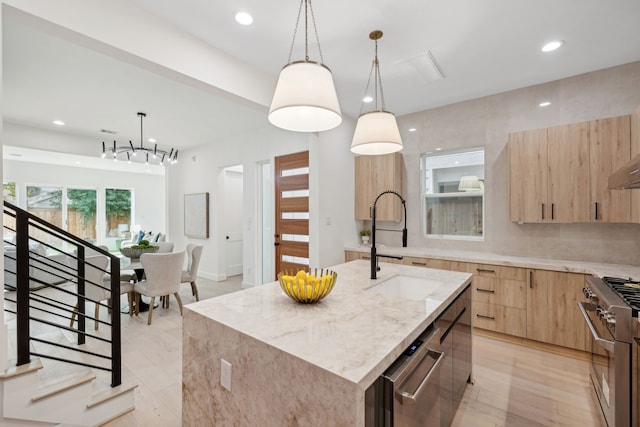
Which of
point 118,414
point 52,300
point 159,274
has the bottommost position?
point 118,414

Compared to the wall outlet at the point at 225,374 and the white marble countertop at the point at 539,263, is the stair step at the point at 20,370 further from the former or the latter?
the white marble countertop at the point at 539,263

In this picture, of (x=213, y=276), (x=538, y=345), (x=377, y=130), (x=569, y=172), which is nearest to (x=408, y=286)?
(x=377, y=130)

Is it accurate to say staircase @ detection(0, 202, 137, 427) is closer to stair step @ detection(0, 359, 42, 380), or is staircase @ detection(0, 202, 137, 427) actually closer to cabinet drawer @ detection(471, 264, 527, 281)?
stair step @ detection(0, 359, 42, 380)

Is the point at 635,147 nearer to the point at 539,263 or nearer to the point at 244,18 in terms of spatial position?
the point at 539,263

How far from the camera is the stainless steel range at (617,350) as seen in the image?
1.52 meters

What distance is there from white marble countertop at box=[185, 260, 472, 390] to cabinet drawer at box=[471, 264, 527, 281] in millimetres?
1498

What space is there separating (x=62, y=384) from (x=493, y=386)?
3.06 m

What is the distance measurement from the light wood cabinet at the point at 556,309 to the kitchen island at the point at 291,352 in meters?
1.76

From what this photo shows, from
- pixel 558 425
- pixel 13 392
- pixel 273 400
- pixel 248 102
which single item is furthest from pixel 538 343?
pixel 13 392

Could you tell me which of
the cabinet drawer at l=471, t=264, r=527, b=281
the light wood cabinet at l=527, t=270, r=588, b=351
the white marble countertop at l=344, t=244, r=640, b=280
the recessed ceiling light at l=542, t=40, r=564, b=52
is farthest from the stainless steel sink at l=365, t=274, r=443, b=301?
the recessed ceiling light at l=542, t=40, r=564, b=52

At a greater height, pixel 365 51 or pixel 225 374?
pixel 365 51

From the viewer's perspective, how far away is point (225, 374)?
48.6 inches

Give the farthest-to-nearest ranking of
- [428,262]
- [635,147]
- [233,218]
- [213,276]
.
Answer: [233,218] < [213,276] < [428,262] < [635,147]

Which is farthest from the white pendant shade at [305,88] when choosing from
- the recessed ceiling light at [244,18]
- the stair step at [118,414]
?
the stair step at [118,414]
